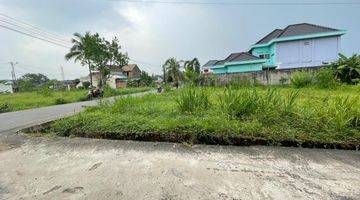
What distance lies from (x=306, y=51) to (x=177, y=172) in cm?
2313

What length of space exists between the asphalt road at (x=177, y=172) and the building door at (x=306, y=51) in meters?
21.6

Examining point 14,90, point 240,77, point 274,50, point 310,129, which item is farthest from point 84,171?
point 14,90

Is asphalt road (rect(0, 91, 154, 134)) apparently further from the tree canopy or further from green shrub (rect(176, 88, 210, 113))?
the tree canopy

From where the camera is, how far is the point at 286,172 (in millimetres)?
2502

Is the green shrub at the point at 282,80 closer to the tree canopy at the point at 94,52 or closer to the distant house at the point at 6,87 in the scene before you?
the tree canopy at the point at 94,52

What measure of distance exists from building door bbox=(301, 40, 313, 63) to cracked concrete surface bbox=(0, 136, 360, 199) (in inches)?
849

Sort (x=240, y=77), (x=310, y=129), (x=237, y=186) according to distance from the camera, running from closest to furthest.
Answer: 1. (x=237, y=186)
2. (x=310, y=129)
3. (x=240, y=77)

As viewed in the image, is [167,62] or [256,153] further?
[167,62]

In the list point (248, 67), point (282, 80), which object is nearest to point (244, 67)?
point (248, 67)

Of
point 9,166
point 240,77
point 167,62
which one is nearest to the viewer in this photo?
point 9,166

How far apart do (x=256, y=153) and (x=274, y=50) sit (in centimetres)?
Result: 2253

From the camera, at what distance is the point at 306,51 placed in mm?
21484

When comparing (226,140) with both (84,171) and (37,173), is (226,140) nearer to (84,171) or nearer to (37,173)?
(84,171)

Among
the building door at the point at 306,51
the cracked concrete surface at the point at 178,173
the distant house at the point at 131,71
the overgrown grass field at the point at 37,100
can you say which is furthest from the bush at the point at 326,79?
the distant house at the point at 131,71
